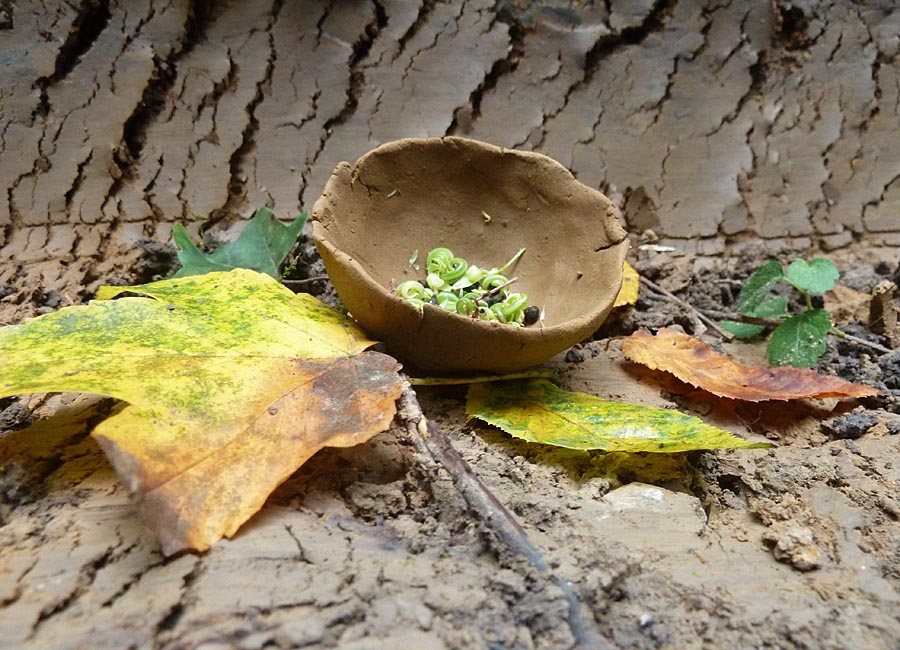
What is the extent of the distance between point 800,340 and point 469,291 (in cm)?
80

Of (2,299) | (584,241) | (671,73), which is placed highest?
(671,73)

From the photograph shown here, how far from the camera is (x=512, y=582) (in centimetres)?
94

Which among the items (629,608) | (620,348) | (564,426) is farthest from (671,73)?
(629,608)

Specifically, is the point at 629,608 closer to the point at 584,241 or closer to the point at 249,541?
the point at 249,541

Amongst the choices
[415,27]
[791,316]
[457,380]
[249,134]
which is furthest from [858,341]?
[249,134]

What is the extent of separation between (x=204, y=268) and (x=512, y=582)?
121cm

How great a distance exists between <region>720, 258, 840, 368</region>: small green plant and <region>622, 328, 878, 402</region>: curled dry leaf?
0.14 metres

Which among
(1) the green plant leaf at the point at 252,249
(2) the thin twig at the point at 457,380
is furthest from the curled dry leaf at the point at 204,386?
(1) the green plant leaf at the point at 252,249

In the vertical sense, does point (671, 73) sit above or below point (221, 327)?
above

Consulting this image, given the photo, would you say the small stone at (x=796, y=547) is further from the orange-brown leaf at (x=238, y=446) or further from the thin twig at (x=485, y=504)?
the orange-brown leaf at (x=238, y=446)

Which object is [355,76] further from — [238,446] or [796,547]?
[796,547]

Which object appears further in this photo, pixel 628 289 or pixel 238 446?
pixel 628 289

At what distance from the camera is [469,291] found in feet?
5.78

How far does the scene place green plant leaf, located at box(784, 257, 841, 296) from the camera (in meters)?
1.79
